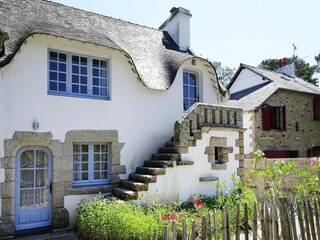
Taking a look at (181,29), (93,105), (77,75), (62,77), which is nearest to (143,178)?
(93,105)

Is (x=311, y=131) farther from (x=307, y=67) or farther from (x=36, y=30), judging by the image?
(x=307, y=67)

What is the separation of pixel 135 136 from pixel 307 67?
31.9 metres

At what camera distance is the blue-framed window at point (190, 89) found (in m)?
10.2

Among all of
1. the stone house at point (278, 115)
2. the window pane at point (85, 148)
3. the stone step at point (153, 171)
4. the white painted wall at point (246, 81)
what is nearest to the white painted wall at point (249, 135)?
the stone house at point (278, 115)

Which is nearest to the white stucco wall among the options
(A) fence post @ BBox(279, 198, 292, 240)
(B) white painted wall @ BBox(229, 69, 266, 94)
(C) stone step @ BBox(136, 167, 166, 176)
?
(C) stone step @ BBox(136, 167, 166, 176)

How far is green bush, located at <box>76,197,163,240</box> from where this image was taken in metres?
5.29

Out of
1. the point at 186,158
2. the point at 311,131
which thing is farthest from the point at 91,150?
the point at 311,131

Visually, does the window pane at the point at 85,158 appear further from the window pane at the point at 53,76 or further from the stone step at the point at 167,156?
the window pane at the point at 53,76

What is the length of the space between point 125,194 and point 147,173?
985 millimetres

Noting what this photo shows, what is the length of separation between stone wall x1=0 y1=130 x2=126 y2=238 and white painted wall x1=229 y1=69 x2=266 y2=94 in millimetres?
13653

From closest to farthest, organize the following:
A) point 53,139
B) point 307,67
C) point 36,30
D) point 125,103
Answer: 1. point 36,30
2. point 53,139
3. point 125,103
4. point 307,67

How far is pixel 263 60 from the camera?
3538cm

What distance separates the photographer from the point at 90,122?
7781 mm

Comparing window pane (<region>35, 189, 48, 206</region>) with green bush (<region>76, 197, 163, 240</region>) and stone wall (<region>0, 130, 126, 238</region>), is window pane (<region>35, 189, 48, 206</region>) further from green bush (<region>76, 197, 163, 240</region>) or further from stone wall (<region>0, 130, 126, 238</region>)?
green bush (<region>76, 197, 163, 240</region>)
